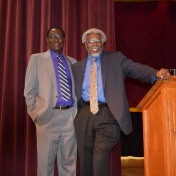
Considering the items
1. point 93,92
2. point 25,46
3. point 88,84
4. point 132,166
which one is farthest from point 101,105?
point 132,166

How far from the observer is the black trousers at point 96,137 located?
197cm

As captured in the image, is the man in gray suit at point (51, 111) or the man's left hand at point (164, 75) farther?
the man in gray suit at point (51, 111)

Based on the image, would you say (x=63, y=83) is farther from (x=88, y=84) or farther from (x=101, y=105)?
(x=101, y=105)

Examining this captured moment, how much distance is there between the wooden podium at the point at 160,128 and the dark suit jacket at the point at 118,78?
0.15 meters

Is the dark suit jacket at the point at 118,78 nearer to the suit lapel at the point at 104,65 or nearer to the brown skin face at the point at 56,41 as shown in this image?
the suit lapel at the point at 104,65

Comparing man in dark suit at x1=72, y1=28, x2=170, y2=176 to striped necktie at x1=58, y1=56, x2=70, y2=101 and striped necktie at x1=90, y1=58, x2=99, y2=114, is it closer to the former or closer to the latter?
striped necktie at x1=90, y1=58, x2=99, y2=114

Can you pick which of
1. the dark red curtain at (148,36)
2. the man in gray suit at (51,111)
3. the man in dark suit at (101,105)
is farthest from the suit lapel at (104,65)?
the dark red curtain at (148,36)

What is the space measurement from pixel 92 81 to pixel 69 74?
0.32m

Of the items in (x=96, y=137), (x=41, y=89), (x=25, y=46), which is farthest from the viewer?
(x=25, y=46)

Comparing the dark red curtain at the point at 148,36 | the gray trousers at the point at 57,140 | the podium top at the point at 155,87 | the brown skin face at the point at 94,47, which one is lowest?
the gray trousers at the point at 57,140

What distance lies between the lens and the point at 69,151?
227 centimetres

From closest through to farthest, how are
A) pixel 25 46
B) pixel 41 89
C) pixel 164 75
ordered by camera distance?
pixel 164 75, pixel 41 89, pixel 25 46

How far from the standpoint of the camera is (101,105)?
6.81ft

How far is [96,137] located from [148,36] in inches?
110
